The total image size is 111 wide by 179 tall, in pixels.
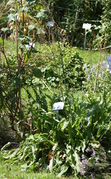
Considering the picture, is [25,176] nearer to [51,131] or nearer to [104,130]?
[51,131]

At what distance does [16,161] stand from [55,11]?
26.7 feet

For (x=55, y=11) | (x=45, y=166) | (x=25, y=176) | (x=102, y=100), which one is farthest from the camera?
(x=55, y=11)

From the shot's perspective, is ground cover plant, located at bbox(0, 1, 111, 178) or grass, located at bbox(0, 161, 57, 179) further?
ground cover plant, located at bbox(0, 1, 111, 178)

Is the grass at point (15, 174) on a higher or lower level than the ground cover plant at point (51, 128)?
lower

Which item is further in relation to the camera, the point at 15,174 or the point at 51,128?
the point at 51,128

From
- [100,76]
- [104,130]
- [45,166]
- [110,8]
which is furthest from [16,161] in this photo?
[110,8]

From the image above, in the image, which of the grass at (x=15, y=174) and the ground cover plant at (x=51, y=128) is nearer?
the grass at (x=15, y=174)

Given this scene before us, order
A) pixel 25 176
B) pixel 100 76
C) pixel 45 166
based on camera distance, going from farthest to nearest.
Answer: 1. pixel 100 76
2. pixel 45 166
3. pixel 25 176

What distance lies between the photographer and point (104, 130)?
4266 millimetres

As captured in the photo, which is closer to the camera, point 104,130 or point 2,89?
point 104,130

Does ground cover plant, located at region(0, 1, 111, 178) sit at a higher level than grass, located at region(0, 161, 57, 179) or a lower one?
higher

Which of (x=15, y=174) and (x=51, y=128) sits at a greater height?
(x=51, y=128)

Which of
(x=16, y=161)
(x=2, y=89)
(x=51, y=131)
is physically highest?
(x=2, y=89)

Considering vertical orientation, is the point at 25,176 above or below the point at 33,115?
below
